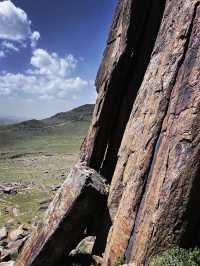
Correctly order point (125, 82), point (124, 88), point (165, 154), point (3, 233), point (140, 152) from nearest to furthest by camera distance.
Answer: point (165, 154) < point (140, 152) < point (125, 82) < point (124, 88) < point (3, 233)

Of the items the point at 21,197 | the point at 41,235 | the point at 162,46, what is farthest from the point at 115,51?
the point at 21,197

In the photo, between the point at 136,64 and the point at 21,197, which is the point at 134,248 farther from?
the point at 21,197

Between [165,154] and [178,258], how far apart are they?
209 inches

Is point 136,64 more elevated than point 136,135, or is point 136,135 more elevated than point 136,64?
point 136,64

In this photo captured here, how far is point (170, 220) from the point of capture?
1948 centimetres

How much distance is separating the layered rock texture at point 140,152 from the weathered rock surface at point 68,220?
0.22ft

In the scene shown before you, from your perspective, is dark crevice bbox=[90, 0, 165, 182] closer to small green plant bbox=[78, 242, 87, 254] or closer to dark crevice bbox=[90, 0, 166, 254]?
dark crevice bbox=[90, 0, 166, 254]

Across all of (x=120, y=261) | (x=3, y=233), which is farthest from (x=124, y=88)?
(x=3, y=233)

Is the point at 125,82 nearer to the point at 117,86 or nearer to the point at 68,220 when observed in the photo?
the point at 117,86

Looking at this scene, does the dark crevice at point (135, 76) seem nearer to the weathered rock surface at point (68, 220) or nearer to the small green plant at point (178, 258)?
the weathered rock surface at point (68, 220)

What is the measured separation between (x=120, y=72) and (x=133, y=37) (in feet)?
8.33

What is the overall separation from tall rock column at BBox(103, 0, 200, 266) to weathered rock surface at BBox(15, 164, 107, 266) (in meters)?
2.28

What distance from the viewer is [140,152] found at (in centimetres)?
2242

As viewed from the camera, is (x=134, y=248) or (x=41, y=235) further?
(x=41, y=235)
